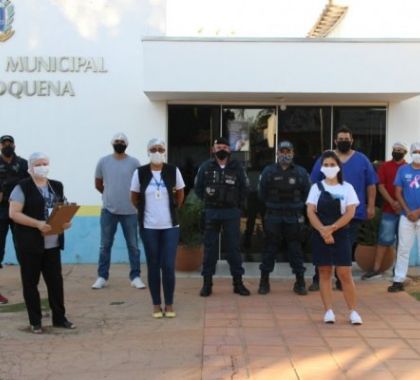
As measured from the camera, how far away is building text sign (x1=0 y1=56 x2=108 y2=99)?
912 cm

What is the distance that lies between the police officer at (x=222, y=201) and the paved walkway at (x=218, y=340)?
428 millimetres

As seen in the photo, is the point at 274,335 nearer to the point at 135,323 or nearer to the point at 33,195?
the point at 135,323

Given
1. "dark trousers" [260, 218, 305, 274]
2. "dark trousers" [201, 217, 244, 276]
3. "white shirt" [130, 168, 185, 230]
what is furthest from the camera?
"dark trousers" [260, 218, 305, 274]

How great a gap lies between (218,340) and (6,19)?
6236 millimetres

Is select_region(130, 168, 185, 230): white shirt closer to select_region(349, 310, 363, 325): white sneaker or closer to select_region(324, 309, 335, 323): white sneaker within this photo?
select_region(324, 309, 335, 323): white sneaker

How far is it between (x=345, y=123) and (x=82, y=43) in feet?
13.8

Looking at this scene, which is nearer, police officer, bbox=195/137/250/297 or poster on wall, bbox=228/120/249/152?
police officer, bbox=195/137/250/297

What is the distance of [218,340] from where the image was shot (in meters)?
5.45

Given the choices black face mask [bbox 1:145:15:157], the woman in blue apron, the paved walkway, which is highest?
black face mask [bbox 1:145:15:157]

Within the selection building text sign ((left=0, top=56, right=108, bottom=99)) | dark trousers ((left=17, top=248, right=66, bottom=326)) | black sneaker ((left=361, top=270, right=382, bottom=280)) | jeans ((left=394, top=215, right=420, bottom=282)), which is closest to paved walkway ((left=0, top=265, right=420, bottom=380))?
dark trousers ((left=17, top=248, right=66, bottom=326))

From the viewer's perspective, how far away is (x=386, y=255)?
8258 mm

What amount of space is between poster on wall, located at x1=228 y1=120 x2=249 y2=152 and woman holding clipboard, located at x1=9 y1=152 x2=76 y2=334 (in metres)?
4.01

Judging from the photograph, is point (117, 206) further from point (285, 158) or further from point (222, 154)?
point (285, 158)

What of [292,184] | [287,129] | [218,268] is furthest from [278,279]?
[287,129]
